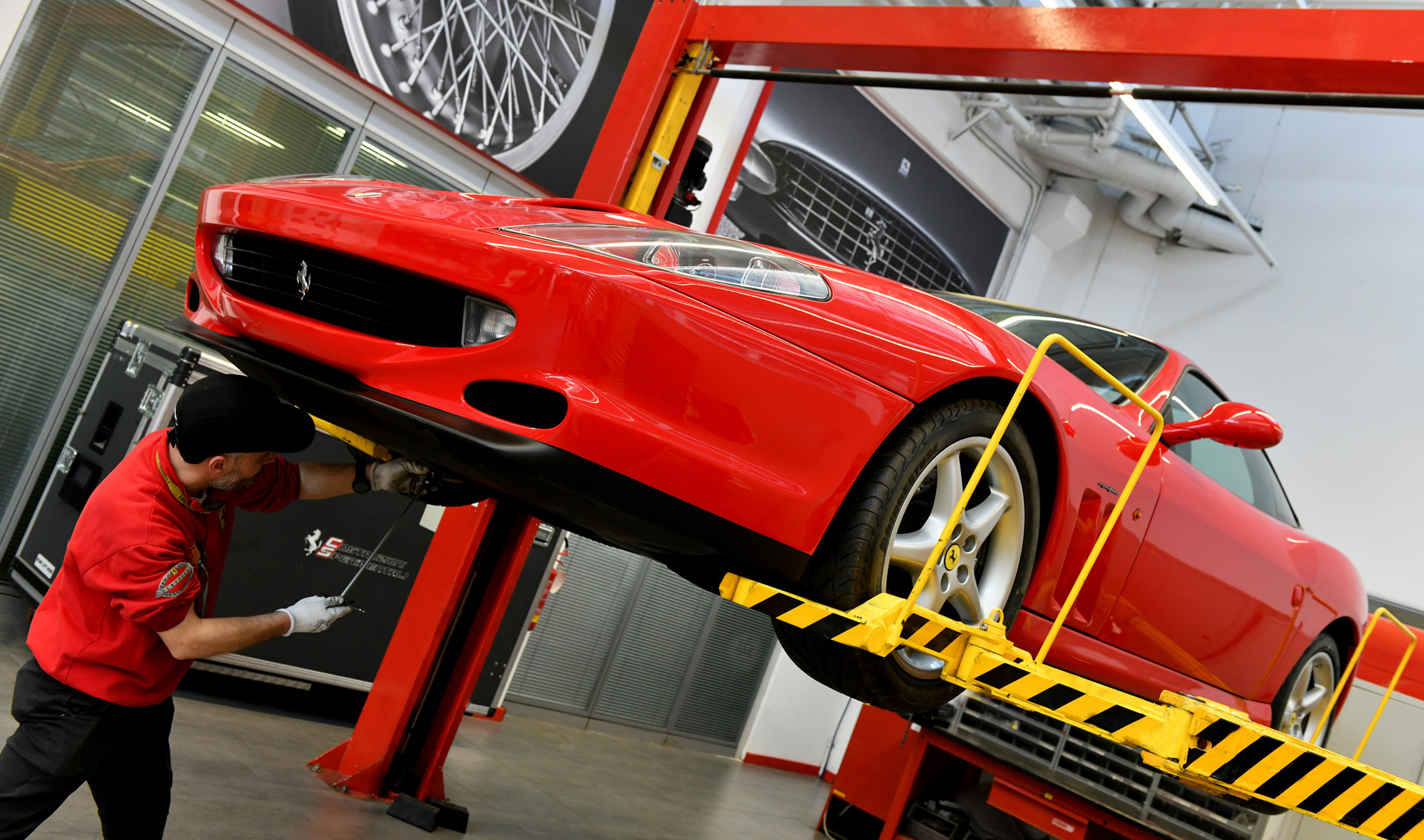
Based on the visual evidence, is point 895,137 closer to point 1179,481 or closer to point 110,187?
point 110,187

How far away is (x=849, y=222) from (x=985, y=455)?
277 inches

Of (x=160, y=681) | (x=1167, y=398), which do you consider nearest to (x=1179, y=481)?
(x=1167, y=398)

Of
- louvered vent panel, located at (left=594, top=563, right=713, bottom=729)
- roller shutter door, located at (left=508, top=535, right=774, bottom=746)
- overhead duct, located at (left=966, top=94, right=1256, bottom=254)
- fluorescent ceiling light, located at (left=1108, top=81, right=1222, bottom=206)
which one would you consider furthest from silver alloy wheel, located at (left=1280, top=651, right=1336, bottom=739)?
overhead duct, located at (left=966, top=94, right=1256, bottom=254)

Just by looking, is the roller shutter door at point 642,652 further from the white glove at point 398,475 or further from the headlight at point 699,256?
the headlight at point 699,256

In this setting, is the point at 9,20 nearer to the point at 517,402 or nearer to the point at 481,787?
the point at 481,787

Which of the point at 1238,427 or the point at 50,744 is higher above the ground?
the point at 1238,427

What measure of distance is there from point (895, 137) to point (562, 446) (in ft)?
26.7

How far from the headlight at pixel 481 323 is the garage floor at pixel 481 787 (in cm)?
226

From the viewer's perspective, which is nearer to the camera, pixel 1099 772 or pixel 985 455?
pixel 985 455

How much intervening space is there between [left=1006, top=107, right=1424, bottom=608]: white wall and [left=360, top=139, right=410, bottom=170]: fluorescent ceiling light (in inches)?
275

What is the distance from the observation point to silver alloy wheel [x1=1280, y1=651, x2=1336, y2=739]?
3104 millimetres

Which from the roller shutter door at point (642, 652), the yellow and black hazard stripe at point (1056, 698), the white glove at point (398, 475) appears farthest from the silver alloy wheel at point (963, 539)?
the roller shutter door at point (642, 652)

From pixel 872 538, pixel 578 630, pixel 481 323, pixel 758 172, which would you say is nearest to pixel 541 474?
pixel 481 323

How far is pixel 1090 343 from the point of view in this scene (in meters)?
2.73
